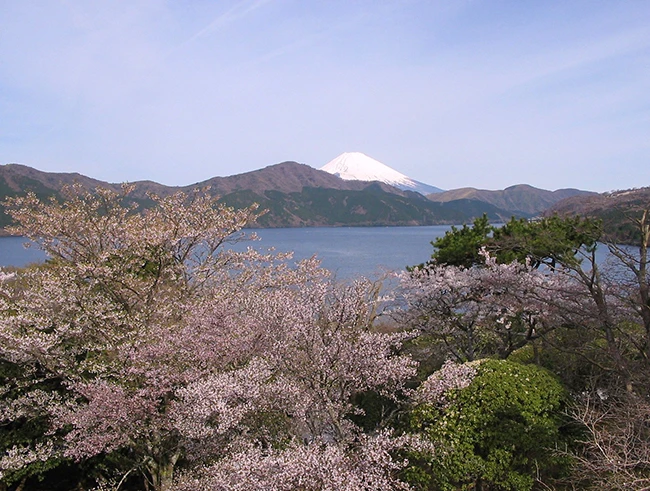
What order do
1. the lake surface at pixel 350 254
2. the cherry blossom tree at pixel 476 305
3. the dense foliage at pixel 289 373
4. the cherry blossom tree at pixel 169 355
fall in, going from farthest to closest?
the lake surface at pixel 350 254 → the cherry blossom tree at pixel 476 305 → the cherry blossom tree at pixel 169 355 → the dense foliage at pixel 289 373

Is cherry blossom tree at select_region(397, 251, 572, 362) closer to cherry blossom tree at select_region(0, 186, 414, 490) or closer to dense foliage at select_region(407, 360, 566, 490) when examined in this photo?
cherry blossom tree at select_region(0, 186, 414, 490)

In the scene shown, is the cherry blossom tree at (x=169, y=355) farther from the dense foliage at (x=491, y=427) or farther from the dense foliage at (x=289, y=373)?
the dense foliage at (x=491, y=427)

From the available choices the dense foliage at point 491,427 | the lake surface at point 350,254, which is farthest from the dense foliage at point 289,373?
the lake surface at point 350,254

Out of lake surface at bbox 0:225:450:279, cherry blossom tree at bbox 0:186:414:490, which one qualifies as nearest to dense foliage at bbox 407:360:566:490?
cherry blossom tree at bbox 0:186:414:490

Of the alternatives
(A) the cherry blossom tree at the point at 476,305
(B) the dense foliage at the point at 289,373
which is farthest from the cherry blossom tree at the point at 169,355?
(A) the cherry blossom tree at the point at 476,305

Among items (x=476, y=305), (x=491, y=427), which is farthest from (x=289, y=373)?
(x=476, y=305)

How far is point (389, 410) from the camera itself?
11102 mm

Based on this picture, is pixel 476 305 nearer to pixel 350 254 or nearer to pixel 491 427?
pixel 491 427

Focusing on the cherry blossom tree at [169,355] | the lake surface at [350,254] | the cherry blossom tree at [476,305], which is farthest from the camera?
the lake surface at [350,254]

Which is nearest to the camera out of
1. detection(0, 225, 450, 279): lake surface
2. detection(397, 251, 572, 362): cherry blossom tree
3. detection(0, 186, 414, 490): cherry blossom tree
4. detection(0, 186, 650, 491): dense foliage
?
detection(0, 186, 650, 491): dense foliage

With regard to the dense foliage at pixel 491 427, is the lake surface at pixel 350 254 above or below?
below

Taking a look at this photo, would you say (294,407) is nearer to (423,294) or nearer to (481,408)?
(481,408)

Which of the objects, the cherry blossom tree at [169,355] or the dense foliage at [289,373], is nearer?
the dense foliage at [289,373]

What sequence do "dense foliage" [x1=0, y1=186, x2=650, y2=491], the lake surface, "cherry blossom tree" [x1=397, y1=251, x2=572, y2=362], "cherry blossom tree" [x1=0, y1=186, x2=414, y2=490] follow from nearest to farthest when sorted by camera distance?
1. "dense foliage" [x1=0, y1=186, x2=650, y2=491]
2. "cherry blossom tree" [x1=0, y1=186, x2=414, y2=490]
3. "cherry blossom tree" [x1=397, y1=251, x2=572, y2=362]
4. the lake surface
